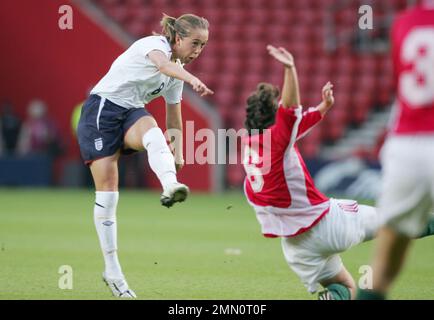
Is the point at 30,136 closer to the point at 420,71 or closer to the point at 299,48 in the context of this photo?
the point at 299,48

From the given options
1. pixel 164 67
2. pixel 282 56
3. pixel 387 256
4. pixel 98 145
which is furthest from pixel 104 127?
pixel 387 256

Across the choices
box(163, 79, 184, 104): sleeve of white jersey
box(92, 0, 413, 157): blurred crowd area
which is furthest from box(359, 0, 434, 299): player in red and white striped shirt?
box(92, 0, 413, 157): blurred crowd area

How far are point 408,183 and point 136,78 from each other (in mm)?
2741

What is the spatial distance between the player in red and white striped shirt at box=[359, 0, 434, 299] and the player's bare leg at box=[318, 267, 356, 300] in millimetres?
1472

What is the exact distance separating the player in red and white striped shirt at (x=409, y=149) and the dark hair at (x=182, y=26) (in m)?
2.35

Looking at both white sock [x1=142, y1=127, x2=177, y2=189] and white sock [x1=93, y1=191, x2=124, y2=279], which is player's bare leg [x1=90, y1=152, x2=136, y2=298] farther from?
white sock [x1=142, y1=127, x2=177, y2=189]

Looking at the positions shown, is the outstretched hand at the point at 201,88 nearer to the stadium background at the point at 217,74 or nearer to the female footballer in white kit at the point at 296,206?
the female footballer in white kit at the point at 296,206

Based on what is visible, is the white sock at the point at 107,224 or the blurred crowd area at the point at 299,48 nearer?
the white sock at the point at 107,224

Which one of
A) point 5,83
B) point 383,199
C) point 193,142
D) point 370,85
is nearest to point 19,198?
point 193,142

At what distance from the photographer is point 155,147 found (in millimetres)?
6012

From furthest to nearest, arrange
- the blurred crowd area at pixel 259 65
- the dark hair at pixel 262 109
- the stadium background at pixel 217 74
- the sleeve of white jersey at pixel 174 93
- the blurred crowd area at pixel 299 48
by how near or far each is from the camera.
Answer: the blurred crowd area at pixel 299 48 → the blurred crowd area at pixel 259 65 → the stadium background at pixel 217 74 → the sleeve of white jersey at pixel 174 93 → the dark hair at pixel 262 109

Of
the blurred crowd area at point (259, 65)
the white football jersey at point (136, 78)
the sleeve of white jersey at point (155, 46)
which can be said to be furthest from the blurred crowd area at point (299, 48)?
the sleeve of white jersey at point (155, 46)

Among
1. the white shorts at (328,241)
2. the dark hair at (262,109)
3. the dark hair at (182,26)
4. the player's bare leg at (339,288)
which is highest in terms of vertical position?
the dark hair at (182,26)

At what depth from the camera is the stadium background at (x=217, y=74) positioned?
17.4m
